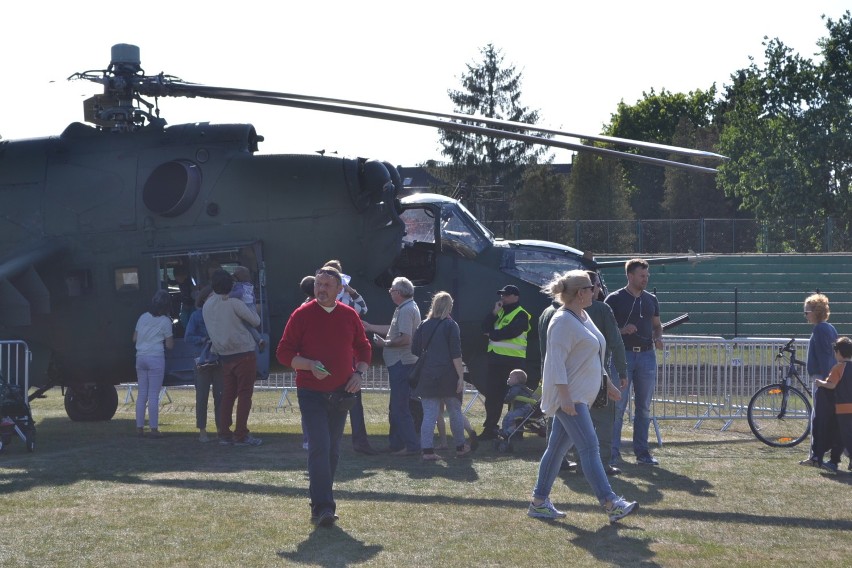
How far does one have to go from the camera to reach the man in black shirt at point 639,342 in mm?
11102

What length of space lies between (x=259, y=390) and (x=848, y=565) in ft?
43.7

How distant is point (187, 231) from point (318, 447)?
5.79m

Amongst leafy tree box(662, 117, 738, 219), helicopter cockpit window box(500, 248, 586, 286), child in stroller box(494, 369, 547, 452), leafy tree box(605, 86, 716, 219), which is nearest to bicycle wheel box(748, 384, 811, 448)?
helicopter cockpit window box(500, 248, 586, 286)

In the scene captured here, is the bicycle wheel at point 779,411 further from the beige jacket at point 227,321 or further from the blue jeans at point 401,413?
the beige jacket at point 227,321

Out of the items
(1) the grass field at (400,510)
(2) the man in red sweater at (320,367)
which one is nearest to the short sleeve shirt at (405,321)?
(1) the grass field at (400,510)

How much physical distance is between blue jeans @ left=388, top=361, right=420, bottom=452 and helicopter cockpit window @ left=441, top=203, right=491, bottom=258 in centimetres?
219

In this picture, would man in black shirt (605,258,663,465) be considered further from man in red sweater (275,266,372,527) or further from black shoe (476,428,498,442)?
man in red sweater (275,266,372,527)

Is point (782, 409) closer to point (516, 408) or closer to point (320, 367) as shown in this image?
point (516, 408)

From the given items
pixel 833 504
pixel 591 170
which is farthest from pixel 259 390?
pixel 591 170

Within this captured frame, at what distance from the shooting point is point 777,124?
45.9 meters

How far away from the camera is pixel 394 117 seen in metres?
10.9

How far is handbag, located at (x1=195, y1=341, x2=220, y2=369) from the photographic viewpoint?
12433 mm

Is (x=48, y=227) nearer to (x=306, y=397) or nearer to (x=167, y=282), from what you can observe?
→ (x=167, y=282)

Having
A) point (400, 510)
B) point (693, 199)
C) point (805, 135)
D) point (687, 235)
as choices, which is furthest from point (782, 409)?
point (693, 199)
